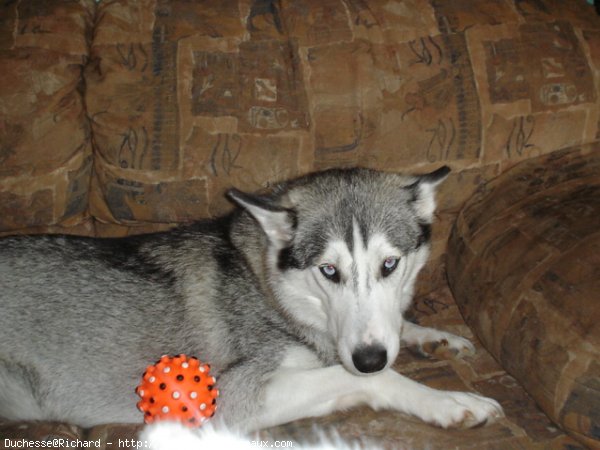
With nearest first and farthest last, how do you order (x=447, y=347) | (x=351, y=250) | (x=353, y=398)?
1. (x=351, y=250)
2. (x=353, y=398)
3. (x=447, y=347)

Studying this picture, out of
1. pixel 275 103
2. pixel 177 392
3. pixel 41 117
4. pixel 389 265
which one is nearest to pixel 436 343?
pixel 389 265

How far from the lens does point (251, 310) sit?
2578 mm

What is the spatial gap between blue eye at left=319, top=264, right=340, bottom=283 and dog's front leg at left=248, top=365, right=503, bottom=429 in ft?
1.47

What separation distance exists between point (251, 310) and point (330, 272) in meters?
0.50

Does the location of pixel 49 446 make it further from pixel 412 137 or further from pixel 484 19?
pixel 484 19

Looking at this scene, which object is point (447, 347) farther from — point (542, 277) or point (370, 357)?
point (370, 357)

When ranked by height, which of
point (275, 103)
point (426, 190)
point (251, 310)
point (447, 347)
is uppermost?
point (275, 103)

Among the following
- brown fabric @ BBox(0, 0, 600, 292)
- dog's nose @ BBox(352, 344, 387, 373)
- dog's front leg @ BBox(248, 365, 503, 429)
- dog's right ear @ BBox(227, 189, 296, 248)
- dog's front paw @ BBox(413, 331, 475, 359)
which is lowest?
dog's front paw @ BBox(413, 331, 475, 359)

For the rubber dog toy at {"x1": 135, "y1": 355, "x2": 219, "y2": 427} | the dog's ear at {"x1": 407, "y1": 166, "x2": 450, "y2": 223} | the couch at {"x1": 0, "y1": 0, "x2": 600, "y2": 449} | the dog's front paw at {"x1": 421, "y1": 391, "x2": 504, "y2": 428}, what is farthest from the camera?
the couch at {"x1": 0, "y1": 0, "x2": 600, "y2": 449}

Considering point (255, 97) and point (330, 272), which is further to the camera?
point (255, 97)

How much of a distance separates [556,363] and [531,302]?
32cm

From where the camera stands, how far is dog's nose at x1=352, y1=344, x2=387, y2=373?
2.13 m

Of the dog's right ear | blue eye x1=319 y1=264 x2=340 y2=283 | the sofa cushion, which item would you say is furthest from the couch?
blue eye x1=319 y1=264 x2=340 y2=283

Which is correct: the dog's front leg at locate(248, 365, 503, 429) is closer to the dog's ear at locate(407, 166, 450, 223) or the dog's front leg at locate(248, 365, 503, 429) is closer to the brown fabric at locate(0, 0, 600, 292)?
the dog's ear at locate(407, 166, 450, 223)
